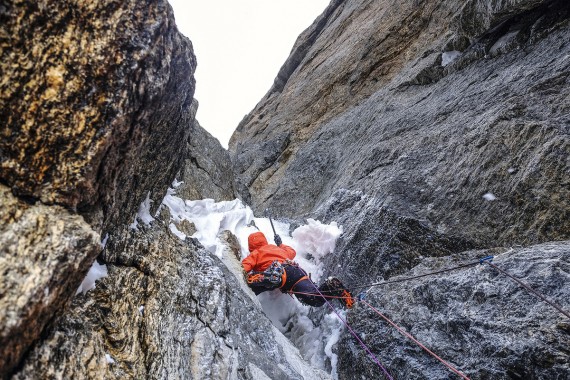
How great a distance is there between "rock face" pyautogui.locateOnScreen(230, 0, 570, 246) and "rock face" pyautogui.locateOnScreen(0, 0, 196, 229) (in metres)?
4.74

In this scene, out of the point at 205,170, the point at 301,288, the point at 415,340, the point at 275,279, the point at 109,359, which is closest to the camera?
the point at 109,359

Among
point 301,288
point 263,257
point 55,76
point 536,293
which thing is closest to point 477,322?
point 536,293

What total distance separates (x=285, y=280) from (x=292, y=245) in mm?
2317

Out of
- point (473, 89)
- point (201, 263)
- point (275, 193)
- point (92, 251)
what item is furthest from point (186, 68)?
point (275, 193)

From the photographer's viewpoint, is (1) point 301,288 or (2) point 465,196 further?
(1) point 301,288

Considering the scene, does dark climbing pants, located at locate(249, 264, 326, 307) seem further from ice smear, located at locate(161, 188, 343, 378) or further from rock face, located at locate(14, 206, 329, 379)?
rock face, located at locate(14, 206, 329, 379)

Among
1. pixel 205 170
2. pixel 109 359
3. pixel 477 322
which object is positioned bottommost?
pixel 109 359

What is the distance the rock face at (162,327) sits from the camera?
2895 mm

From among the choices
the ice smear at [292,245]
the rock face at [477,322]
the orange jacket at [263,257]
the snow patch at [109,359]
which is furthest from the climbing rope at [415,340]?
the snow patch at [109,359]

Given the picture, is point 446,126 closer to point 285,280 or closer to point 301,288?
point 301,288

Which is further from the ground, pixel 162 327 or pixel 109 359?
pixel 162 327

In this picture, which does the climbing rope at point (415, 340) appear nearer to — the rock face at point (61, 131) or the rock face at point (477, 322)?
the rock face at point (477, 322)

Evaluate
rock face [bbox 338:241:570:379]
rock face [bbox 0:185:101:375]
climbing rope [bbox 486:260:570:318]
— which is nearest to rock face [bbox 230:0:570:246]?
rock face [bbox 338:241:570:379]

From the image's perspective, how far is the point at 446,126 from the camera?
286 inches
